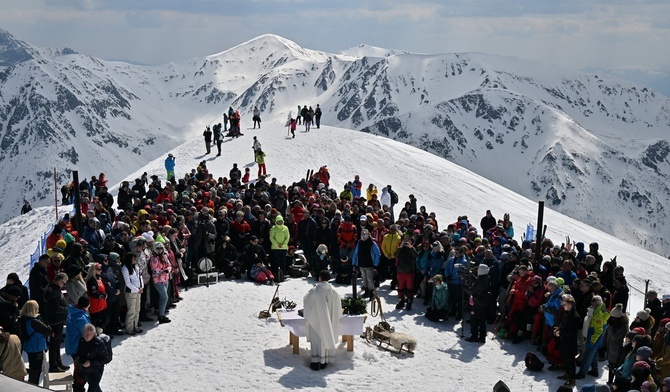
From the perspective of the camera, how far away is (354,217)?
21062mm

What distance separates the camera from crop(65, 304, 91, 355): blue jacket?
1185 cm

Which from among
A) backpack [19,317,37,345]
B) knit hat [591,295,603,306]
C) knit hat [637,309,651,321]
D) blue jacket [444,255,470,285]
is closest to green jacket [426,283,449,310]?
blue jacket [444,255,470,285]

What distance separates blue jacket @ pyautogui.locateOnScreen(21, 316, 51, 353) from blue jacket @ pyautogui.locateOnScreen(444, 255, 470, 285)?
9224 mm

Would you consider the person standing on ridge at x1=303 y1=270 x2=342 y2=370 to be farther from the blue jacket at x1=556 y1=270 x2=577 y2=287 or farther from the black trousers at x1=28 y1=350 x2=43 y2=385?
the blue jacket at x1=556 y1=270 x2=577 y2=287

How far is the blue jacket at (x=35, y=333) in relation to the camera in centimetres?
1162

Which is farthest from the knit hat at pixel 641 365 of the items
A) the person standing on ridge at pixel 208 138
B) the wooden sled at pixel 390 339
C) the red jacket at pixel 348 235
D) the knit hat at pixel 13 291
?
the person standing on ridge at pixel 208 138

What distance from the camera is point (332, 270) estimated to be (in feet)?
66.6

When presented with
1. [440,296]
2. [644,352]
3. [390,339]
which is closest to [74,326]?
[390,339]

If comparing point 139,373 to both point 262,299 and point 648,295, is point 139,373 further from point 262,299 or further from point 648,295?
point 648,295

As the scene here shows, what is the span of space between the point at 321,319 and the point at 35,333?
5.02 meters

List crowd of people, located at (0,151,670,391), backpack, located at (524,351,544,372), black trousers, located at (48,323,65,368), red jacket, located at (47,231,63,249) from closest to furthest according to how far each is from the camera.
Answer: crowd of people, located at (0,151,670,391) → black trousers, located at (48,323,65,368) → backpack, located at (524,351,544,372) → red jacket, located at (47,231,63,249)

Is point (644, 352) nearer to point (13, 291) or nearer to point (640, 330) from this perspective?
point (640, 330)

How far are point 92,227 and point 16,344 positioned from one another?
23.2ft

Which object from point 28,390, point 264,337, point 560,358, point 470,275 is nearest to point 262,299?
point 264,337
